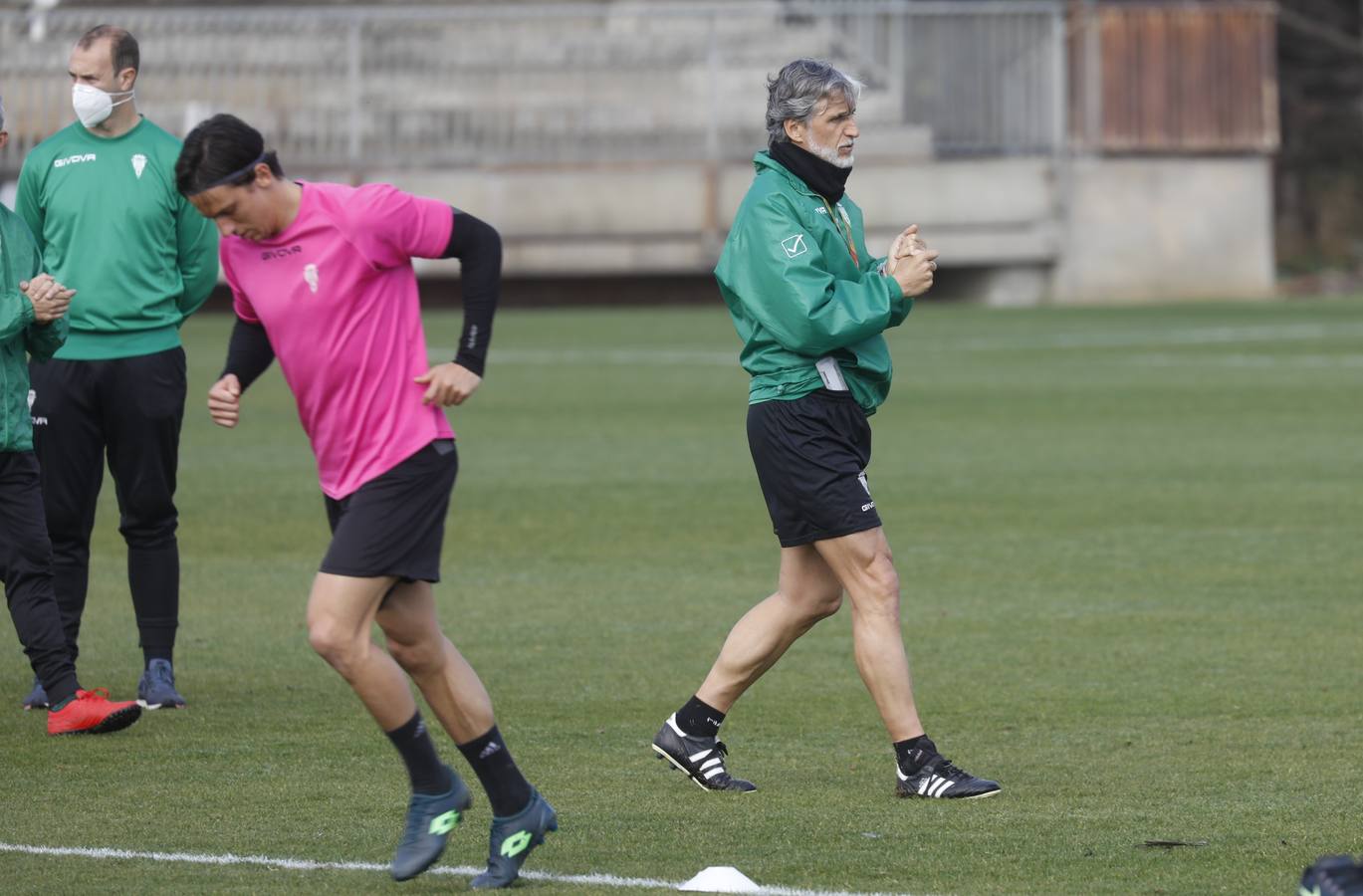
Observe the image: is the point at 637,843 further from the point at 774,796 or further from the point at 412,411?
the point at 412,411

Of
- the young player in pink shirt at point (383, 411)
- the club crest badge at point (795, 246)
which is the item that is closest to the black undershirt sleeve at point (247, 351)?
the young player in pink shirt at point (383, 411)

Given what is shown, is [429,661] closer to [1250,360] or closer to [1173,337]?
[1250,360]

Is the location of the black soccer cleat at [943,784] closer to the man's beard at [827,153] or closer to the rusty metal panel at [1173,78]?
the man's beard at [827,153]

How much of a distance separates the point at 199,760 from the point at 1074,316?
22.2m

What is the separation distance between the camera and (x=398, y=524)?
5.80 meters

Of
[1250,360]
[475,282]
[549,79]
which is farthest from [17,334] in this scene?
[549,79]

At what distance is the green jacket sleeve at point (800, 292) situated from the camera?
21.9ft

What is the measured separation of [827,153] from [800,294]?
1.55ft

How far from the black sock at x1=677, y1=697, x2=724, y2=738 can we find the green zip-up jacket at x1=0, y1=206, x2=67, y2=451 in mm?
2351

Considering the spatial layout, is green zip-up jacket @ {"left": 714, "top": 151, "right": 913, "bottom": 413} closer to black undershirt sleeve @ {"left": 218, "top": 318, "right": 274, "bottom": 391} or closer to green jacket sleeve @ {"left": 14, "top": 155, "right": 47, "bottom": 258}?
black undershirt sleeve @ {"left": 218, "top": 318, "right": 274, "bottom": 391}

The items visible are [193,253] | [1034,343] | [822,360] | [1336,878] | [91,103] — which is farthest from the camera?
[1034,343]

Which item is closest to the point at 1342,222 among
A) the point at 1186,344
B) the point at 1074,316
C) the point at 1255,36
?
the point at 1255,36

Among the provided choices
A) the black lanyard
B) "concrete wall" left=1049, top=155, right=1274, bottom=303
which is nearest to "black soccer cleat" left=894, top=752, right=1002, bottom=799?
the black lanyard

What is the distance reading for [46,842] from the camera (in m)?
6.21
